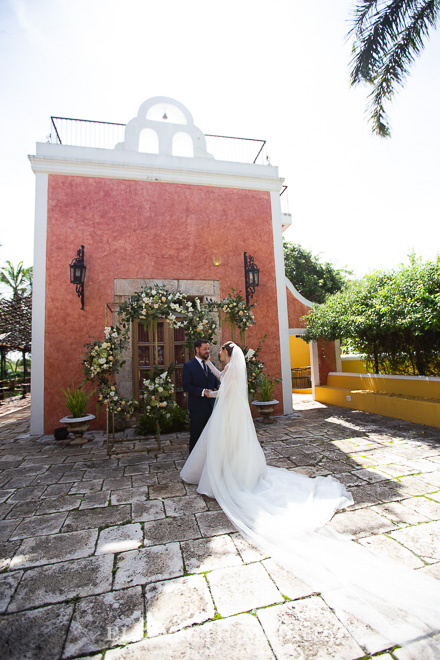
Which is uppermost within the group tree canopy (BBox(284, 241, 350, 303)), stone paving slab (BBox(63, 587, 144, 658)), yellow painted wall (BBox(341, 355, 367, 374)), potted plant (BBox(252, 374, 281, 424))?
tree canopy (BBox(284, 241, 350, 303))

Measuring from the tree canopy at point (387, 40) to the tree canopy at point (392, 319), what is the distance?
348cm

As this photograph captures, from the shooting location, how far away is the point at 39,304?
6137 mm

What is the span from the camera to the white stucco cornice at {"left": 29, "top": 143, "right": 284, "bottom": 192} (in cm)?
644

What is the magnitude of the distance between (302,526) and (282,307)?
17.8 ft

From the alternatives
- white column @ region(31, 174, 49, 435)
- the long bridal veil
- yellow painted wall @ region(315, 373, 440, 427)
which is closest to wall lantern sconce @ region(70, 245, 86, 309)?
white column @ region(31, 174, 49, 435)

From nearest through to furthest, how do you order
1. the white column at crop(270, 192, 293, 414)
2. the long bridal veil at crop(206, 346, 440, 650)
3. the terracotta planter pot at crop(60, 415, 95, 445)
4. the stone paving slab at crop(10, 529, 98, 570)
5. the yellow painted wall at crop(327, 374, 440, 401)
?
the long bridal veil at crop(206, 346, 440, 650), the stone paving slab at crop(10, 529, 98, 570), the terracotta planter pot at crop(60, 415, 95, 445), the yellow painted wall at crop(327, 374, 440, 401), the white column at crop(270, 192, 293, 414)

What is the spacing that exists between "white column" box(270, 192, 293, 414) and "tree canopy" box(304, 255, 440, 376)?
1.29m

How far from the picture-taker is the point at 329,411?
25.3ft

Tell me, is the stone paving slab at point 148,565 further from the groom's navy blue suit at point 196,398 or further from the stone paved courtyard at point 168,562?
the groom's navy blue suit at point 196,398

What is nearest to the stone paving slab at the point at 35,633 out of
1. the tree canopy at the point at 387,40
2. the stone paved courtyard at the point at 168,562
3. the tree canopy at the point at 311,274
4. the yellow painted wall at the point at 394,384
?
the stone paved courtyard at the point at 168,562

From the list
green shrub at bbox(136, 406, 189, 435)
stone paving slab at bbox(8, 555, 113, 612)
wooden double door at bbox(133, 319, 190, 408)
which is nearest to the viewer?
stone paving slab at bbox(8, 555, 113, 612)

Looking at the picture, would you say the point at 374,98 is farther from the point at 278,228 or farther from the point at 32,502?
the point at 32,502

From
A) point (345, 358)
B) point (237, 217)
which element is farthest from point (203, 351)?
point (345, 358)

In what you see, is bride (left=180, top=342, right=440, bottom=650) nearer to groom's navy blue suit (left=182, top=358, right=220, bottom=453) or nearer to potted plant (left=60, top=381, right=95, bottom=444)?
groom's navy blue suit (left=182, top=358, right=220, bottom=453)
